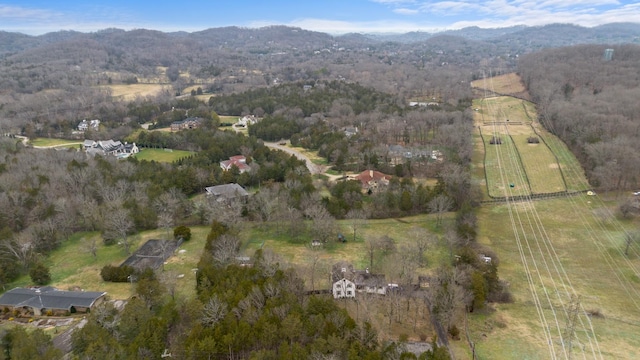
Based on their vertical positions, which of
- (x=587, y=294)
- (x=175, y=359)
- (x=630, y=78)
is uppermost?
(x=630, y=78)

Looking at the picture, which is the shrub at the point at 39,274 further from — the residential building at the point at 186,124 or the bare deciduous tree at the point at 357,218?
the residential building at the point at 186,124

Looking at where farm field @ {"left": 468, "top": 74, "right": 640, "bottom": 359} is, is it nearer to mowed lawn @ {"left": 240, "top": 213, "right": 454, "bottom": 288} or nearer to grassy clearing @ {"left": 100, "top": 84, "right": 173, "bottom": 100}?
mowed lawn @ {"left": 240, "top": 213, "right": 454, "bottom": 288}

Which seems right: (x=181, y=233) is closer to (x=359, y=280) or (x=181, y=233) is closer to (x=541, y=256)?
(x=359, y=280)

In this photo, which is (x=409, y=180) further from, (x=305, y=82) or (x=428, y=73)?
(x=428, y=73)

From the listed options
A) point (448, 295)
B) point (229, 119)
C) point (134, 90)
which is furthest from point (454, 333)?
point (134, 90)

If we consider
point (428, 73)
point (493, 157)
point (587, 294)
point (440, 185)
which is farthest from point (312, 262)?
point (428, 73)

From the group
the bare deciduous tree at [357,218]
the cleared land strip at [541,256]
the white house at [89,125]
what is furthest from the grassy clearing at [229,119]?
the bare deciduous tree at [357,218]
